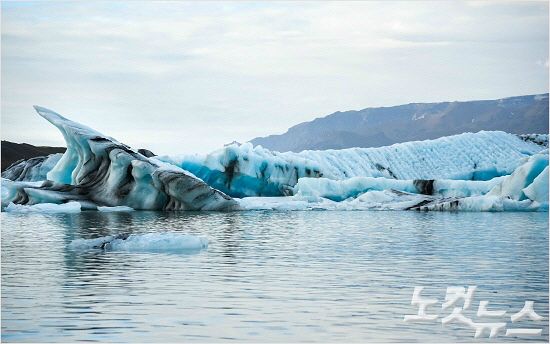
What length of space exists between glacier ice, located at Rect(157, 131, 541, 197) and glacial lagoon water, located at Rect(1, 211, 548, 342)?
19.5m

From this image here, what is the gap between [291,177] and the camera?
1722 inches

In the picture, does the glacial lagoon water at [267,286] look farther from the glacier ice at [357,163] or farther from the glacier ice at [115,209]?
the glacier ice at [357,163]

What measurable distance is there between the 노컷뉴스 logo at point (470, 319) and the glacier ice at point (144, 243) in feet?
23.0

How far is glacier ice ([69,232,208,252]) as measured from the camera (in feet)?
56.8

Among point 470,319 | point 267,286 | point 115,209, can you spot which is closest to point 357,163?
point 115,209

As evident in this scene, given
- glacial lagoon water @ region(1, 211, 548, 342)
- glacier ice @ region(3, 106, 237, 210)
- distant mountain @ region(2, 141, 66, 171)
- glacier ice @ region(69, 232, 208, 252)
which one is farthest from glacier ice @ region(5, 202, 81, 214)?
distant mountain @ region(2, 141, 66, 171)

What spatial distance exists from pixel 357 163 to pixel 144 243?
105ft

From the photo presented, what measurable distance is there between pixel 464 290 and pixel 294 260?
4730 millimetres

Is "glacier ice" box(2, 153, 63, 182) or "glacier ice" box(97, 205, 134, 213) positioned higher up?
"glacier ice" box(2, 153, 63, 182)

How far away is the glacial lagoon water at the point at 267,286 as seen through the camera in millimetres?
8914

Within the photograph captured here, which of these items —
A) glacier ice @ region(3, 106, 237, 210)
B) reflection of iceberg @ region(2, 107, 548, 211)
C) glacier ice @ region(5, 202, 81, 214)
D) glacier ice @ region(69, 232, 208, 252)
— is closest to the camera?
glacier ice @ region(69, 232, 208, 252)

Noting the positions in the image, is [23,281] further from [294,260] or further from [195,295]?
[294,260]

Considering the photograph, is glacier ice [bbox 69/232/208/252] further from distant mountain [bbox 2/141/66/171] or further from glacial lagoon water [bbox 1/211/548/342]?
distant mountain [bbox 2/141/66/171]

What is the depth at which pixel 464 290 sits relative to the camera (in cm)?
1177
